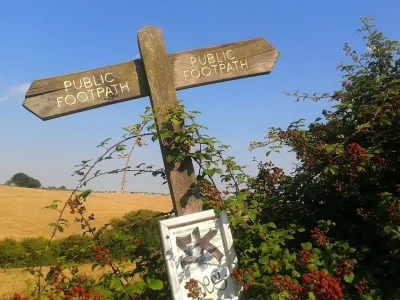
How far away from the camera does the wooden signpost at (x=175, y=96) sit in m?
2.13

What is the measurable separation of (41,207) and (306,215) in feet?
142

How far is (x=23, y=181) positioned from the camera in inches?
3516

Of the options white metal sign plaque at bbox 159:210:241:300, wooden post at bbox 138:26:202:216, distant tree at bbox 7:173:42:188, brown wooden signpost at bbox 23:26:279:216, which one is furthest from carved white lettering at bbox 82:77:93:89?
distant tree at bbox 7:173:42:188

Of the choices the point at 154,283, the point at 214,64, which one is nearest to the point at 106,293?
the point at 154,283

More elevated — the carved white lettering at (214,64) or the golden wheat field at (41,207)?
the golden wheat field at (41,207)

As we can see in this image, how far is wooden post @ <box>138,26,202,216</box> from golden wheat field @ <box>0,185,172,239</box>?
29864 millimetres

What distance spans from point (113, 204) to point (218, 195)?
47.5 m

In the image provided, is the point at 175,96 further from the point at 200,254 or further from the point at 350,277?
the point at 350,277

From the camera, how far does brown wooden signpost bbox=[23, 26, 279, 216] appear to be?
2.39 m

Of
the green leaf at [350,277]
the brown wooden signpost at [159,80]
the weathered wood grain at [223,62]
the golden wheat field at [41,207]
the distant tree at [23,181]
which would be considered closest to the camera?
the green leaf at [350,277]

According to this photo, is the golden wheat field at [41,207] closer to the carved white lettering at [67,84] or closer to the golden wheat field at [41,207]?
the golden wheat field at [41,207]

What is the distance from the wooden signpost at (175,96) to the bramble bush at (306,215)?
0.31ft

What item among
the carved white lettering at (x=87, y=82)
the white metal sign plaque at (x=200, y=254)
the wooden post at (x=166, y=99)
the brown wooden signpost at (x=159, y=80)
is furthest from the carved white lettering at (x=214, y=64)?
the white metal sign plaque at (x=200, y=254)

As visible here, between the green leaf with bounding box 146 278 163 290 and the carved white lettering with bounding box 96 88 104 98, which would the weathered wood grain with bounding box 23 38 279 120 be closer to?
the carved white lettering with bounding box 96 88 104 98
